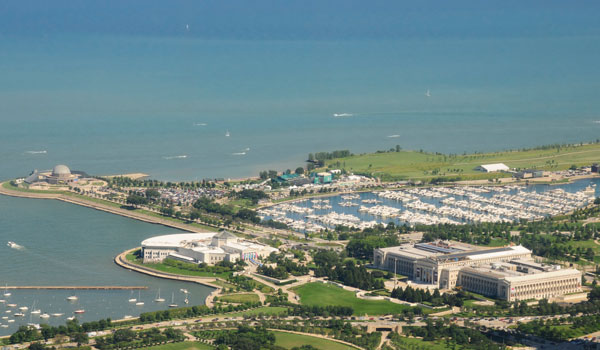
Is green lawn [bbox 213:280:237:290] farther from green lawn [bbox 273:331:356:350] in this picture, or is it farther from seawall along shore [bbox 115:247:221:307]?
green lawn [bbox 273:331:356:350]

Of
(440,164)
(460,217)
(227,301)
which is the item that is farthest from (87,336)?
(440,164)

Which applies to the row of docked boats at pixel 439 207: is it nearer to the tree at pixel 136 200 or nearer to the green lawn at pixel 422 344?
the tree at pixel 136 200

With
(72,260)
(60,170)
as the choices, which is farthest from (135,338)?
(60,170)

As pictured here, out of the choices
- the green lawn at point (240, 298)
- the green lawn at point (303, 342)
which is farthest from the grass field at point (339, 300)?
the green lawn at point (303, 342)

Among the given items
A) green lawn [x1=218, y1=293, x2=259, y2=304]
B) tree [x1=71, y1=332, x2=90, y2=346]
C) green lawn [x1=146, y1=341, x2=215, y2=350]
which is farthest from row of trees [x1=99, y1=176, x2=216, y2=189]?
green lawn [x1=146, y1=341, x2=215, y2=350]

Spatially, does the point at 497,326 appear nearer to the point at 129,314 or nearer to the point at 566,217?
the point at 129,314

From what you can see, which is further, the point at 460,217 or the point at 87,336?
the point at 460,217
